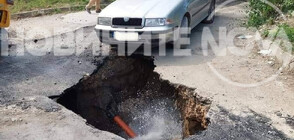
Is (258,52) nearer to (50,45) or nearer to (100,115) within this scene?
(100,115)

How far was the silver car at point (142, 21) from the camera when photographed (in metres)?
6.60

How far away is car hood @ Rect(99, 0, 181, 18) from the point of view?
671 centimetres

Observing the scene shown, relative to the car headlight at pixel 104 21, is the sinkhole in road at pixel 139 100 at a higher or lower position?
lower

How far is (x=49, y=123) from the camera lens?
4.55 metres

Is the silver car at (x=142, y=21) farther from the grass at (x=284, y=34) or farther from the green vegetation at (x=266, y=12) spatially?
the green vegetation at (x=266, y=12)

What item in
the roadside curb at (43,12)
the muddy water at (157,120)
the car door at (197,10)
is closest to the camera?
the muddy water at (157,120)

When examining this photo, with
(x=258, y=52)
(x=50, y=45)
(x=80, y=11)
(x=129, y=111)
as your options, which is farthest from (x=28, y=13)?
(x=258, y=52)

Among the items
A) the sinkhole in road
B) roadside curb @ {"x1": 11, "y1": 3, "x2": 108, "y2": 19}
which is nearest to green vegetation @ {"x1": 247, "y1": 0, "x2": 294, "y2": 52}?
the sinkhole in road

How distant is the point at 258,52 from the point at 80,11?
6.19 meters

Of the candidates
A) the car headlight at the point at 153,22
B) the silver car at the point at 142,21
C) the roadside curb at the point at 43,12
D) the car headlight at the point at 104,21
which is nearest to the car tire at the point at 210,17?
the silver car at the point at 142,21

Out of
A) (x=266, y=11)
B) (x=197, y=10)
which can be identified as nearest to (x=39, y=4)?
(x=197, y=10)

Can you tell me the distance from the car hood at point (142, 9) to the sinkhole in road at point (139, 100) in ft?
2.77

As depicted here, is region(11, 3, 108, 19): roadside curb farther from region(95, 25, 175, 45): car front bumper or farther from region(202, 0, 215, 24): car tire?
region(95, 25, 175, 45): car front bumper

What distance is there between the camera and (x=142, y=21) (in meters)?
6.62
